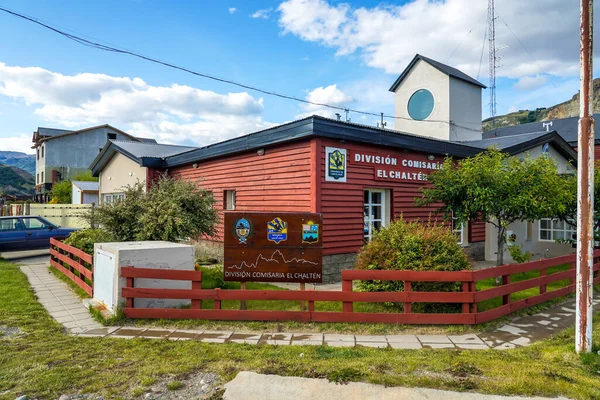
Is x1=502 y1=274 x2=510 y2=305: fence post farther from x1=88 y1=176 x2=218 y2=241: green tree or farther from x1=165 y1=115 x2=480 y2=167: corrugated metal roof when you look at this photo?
x1=88 y1=176 x2=218 y2=241: green tree

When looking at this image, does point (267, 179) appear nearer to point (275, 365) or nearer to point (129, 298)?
point (129, 298)

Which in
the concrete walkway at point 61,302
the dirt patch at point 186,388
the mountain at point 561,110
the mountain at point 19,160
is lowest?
the concrete walkway at point 61,302

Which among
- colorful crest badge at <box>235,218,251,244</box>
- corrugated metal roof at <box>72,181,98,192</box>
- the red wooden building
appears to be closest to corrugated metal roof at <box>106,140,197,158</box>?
the red wooden building

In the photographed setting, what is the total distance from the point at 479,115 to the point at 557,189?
14.6 metres

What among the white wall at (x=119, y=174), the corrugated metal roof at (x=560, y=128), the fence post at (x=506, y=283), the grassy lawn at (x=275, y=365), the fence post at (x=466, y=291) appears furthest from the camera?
the corrugated metal roof at (x=560, y=128)

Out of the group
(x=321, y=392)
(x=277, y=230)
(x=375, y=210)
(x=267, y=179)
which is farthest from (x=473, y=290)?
(x=267, y=179)

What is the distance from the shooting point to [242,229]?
6.25 metres

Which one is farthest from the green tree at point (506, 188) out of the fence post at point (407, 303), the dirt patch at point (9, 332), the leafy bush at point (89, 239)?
the dirt patch at point (9, 332)

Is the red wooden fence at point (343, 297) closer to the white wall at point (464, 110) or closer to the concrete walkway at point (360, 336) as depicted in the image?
the concrete walkway at point (360, 336)

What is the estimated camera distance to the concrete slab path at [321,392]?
11.1 ft

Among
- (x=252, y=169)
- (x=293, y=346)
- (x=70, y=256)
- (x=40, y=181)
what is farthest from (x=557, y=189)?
(x=40, y=181)

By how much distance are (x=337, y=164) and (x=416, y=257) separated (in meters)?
3.50

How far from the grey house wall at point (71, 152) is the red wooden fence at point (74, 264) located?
115 ft

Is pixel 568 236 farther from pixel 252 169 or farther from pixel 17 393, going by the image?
pixel 17 393
